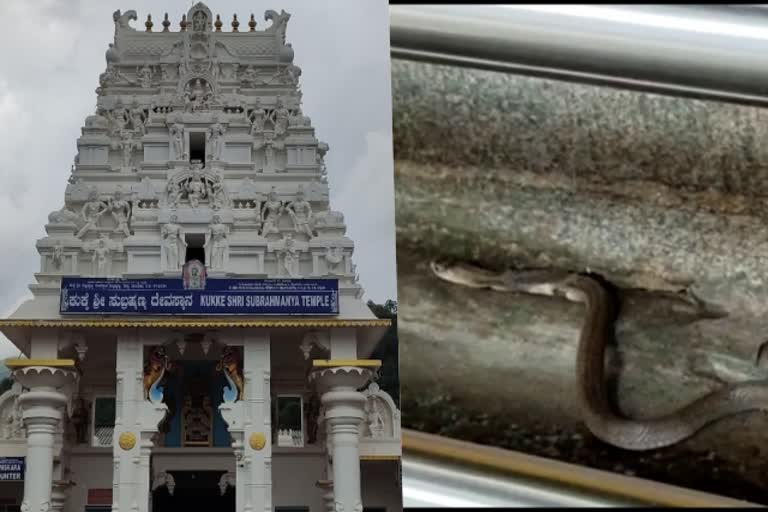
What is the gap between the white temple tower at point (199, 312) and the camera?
586 centimetres

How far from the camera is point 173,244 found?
20.3 ft

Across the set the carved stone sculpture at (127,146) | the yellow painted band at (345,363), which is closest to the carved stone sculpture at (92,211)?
the carved stone sculpture at (127,146)

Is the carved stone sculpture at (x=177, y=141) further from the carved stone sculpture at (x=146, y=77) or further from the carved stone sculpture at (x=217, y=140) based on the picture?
the carved stone sculpture at (x=146, y=77)

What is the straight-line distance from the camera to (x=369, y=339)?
6258 millimetres

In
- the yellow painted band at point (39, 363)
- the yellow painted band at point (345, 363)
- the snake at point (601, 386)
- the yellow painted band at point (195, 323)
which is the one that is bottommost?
the snake at point (601, 386)

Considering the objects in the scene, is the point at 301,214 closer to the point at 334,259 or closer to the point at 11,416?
the point at 334,259

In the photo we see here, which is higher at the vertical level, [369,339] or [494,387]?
[369,339]

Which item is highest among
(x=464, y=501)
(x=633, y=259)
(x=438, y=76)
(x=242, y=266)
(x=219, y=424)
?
(x=242, y=266)

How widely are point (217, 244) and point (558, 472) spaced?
5.07 meters

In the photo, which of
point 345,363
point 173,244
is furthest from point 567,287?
point 173,244

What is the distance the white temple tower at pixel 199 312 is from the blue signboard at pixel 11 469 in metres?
0.10

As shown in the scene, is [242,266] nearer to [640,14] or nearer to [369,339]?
[369,339]

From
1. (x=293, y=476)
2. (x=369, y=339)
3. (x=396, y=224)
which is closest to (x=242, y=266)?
(x=369, y=339)

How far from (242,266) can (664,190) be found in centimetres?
497
